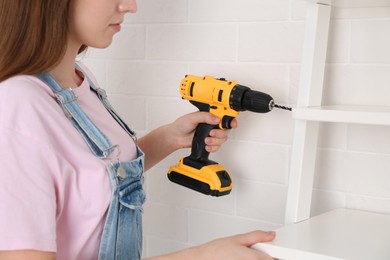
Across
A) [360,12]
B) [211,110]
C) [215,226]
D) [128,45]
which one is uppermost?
[360,12]

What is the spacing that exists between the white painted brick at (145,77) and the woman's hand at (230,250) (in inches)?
24.8

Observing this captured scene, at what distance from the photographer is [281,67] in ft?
4.50

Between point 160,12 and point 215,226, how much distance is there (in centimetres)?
60

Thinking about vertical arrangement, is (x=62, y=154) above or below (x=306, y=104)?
below

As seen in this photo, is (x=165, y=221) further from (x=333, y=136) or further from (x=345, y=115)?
(x=345, y=115)

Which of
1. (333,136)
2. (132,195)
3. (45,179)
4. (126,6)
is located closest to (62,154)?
(45,179)

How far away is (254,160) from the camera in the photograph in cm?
144

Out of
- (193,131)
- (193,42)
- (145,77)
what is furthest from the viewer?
(145,77)

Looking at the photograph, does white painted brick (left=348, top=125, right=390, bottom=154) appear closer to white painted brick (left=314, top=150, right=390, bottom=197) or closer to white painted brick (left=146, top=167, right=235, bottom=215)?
white painted brick (left=314, top=150, right=390, bottom=197)

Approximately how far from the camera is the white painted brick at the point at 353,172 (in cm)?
128

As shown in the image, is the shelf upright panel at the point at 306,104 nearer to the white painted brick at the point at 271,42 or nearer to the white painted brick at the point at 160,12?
the white painted brick at the point at 271,42

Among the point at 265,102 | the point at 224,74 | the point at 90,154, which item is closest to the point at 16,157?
the point at 90,154

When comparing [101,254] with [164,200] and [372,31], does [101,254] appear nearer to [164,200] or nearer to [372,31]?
[164,200]

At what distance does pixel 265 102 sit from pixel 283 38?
23 cm
